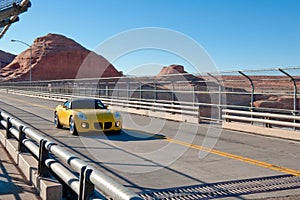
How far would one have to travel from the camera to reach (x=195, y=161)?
7.77 meters

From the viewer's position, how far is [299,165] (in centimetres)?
754

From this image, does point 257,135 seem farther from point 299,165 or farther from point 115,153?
point 115,153

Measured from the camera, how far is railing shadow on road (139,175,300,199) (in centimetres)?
526

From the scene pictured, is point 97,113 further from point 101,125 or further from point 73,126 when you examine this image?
point 73,126

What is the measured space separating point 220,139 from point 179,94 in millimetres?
8665

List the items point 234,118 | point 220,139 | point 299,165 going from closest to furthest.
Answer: point 299,165
point 220,139
point 234,118

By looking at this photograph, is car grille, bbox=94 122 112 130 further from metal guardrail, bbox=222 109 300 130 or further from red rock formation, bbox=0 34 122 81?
red rock formation, bbox=0 34 122 81

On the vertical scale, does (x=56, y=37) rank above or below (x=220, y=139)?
above

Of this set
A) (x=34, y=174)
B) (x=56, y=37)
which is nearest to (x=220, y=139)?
(x=34, y=174)

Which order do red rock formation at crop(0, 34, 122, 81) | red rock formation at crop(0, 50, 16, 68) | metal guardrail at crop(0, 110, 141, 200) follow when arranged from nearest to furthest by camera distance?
metal guardrail at crop(0, 110, 141, 200)
red rock formation at crop(0, 34, 122, 81)
red rock formation at crop(0, 50, 16, 68)

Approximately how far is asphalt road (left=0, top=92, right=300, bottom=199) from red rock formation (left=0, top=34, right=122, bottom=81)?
3711 inches

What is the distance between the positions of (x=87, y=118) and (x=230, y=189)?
6823 mm

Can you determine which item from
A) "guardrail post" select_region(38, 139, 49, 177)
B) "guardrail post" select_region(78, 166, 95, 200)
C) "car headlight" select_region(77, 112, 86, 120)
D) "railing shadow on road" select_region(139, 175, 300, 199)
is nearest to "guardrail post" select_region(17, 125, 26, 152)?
"guardrail post" select_region(38, 139, 49, 177)

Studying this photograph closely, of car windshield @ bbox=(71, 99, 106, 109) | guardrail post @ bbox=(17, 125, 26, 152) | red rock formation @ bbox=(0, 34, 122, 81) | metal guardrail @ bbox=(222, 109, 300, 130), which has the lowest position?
metal guardrail @ bbox=(222, 109, 300, 130)
